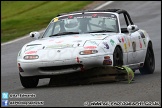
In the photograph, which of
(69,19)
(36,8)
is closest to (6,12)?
(36,8)

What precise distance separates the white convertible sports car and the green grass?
11.2 meters

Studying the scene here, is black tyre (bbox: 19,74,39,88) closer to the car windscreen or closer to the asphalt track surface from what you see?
the asphalt track surface

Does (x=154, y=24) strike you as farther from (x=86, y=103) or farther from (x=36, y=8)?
(x=86, y=103)

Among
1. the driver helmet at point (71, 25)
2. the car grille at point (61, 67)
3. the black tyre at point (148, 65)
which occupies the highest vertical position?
the driver helmet at point (71, 25)

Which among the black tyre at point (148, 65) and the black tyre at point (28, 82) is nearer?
the black tyre at point (28, 82)

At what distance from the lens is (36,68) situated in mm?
10125

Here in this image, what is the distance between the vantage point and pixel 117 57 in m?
10.6

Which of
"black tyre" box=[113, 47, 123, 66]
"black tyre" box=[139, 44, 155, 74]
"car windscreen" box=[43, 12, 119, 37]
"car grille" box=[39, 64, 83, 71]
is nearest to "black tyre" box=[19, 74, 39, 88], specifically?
"car grille" box=[39, 64, 83, 71]

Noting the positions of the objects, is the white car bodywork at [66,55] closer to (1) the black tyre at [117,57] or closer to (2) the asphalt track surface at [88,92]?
(1) the black tyre at [117,57]

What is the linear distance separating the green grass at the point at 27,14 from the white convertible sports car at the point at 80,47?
11.2m

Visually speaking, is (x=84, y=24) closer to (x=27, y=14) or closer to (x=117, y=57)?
(x=117, y=57)

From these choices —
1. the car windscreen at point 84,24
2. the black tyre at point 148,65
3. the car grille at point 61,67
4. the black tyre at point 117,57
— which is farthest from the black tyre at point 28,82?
the black tyre at point 148,65

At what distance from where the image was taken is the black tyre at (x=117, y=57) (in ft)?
34.1

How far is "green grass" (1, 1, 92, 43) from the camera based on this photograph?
24697mm
